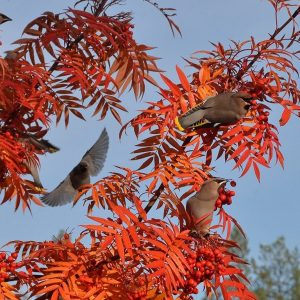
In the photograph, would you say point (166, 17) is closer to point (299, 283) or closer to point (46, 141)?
point (46, 141)

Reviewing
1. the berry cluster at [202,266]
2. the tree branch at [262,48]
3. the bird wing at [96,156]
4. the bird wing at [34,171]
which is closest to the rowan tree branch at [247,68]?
the tree branch at [262,48]

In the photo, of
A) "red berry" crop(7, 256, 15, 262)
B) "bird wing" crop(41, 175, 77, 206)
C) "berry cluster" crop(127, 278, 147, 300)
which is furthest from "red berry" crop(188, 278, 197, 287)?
"bird wing" crop(41, 175, 77, 206)

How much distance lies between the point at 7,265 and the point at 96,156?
6.73ft

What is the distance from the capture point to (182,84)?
161 inches

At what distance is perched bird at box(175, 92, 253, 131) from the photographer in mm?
3945

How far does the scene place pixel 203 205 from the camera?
12.4 feet

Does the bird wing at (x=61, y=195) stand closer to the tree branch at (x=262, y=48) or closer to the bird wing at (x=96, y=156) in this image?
the bird wing at (x=96, y=156)

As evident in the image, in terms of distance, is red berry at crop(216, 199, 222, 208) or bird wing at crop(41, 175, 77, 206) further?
bird wing at crop(41, 175, 77, 206)

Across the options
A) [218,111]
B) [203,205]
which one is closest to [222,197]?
[203,205]

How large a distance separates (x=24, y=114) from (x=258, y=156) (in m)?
1.70

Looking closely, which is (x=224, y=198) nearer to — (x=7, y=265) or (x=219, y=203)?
(x=219, y=203)

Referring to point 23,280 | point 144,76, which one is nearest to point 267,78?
point 144,76

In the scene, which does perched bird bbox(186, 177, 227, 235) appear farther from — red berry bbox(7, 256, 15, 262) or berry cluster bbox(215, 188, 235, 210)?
red berry bbox(7, 256, 15, 262)

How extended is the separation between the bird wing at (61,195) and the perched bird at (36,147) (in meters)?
0.66
